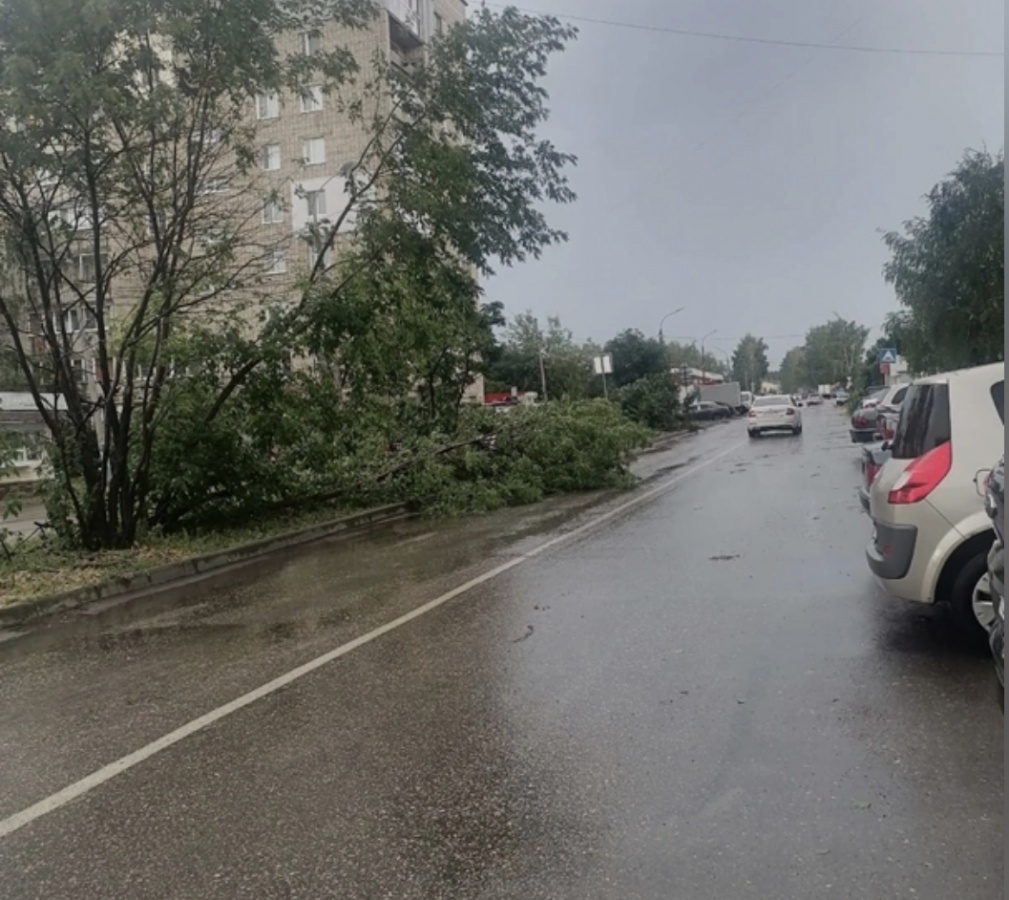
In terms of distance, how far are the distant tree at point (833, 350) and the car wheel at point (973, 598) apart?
98.7m

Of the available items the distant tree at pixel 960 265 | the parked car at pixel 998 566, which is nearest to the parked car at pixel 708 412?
the distant tree at pixel 960 265

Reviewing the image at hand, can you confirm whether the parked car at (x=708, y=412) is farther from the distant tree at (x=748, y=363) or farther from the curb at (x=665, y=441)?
the distant tree at (x=748, y=363)

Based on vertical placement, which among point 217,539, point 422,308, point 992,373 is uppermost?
point 422,308

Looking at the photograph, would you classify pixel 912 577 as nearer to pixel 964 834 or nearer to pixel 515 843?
pixel 964 834

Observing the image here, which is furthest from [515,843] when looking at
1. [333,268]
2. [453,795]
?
[333,268]

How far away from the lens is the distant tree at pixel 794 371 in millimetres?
152750

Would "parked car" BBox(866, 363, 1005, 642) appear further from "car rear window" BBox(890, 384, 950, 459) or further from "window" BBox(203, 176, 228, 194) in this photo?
"window" BBox(203, 176, 228, 194)

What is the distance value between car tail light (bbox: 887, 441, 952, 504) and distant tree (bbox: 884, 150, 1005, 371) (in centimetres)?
1738

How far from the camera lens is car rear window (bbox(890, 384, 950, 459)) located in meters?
5.50

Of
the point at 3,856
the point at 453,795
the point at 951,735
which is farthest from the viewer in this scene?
the point at 951,735

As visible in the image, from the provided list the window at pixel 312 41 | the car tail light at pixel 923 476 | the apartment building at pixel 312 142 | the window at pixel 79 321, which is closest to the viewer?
the car tail light at pixel 923 476

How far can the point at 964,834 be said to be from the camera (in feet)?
10.9

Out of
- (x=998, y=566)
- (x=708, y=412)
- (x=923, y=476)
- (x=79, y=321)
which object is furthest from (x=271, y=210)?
(x=708, y=412)

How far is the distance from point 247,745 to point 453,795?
1.43 meters
